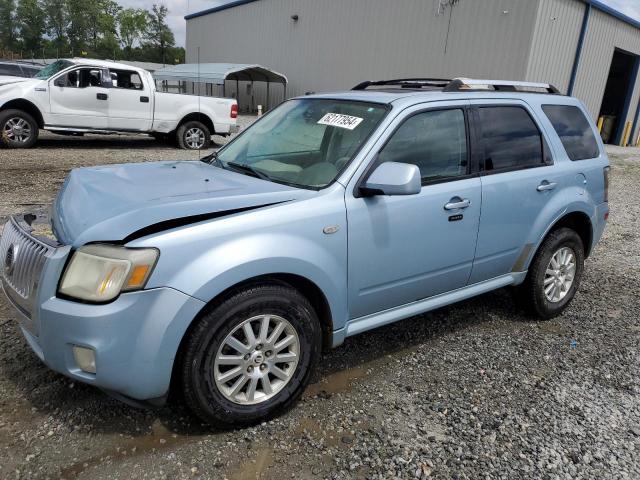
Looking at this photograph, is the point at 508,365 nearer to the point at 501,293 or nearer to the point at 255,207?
the point at 501,293

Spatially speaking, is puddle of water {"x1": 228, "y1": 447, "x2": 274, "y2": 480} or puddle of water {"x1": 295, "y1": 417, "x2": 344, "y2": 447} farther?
puddle of water {"x1": 295, "y1": 417, "x2": 344, "y2": 447}

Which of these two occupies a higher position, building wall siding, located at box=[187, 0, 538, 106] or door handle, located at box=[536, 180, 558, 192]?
building wall siding, located at box=[187, 0, 538, 106]

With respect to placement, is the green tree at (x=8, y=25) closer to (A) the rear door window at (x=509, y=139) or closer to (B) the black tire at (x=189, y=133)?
(B) the black tire at (x=189, y=133)

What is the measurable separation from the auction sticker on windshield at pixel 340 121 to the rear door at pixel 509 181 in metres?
0.91

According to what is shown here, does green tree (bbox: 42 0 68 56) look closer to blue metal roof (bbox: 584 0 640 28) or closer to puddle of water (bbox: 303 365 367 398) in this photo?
blue metal roof (bbox: 584 0 640 28)

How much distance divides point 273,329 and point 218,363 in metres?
0.33

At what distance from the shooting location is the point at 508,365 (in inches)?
140

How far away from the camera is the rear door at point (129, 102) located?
37.5 feet

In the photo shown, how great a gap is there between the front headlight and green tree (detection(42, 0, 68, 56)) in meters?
113

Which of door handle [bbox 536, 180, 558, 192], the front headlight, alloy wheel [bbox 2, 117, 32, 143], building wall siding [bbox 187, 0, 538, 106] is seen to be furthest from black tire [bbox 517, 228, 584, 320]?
building wall siding [bbox 187, 0, 538, 106]

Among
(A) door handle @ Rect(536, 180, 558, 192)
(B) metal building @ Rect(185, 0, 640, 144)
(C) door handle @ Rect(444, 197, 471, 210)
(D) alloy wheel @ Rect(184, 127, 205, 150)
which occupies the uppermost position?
(B) metal building @ Rect(185, 0, 640, 144)

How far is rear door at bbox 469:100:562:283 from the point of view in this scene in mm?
3600

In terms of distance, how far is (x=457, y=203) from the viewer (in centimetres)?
334

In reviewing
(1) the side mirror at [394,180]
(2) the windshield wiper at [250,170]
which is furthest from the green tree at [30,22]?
(1) the side mirror at [394,180]
